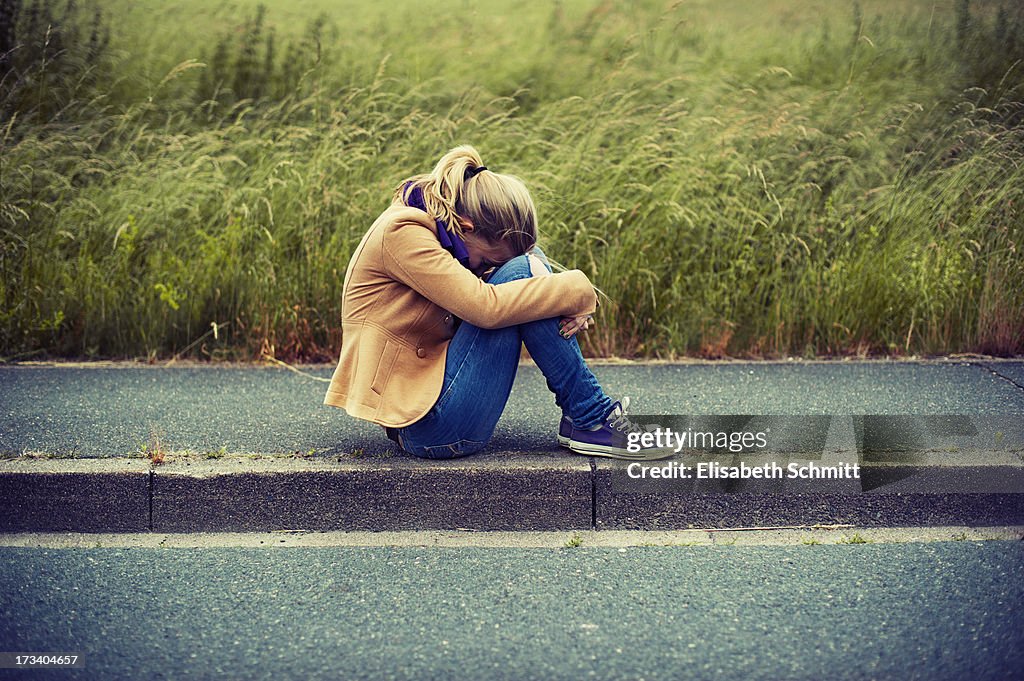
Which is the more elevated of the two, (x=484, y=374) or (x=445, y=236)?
(x=445, y=236)

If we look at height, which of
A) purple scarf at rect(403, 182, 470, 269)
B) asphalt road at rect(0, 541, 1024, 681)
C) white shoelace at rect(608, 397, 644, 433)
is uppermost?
purple scarf at rect(403, 182, 470, 269)

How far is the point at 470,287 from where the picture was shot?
3.38 m

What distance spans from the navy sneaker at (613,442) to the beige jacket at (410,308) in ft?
1.39

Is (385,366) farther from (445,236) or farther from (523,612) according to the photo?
(523,612)

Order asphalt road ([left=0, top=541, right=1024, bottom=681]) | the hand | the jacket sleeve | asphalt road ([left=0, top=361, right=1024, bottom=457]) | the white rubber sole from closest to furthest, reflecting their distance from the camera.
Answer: asphalt road ([left=0, top=541, right=1024, bottom=681]) < the jacket sleeve < the hand < the white rubber sole < asphalt road ([left=0, top=361, right=1024, bottom=457])

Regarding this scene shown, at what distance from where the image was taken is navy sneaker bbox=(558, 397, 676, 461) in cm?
A: 363

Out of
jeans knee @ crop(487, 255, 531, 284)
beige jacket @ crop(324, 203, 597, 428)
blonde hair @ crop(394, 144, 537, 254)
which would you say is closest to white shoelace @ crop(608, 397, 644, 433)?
beige jacket @ crop(324, 203, 597, 428)

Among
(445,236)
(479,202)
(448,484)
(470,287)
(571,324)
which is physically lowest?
(448,484)

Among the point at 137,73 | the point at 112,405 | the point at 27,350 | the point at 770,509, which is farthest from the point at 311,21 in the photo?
the point at 770,509

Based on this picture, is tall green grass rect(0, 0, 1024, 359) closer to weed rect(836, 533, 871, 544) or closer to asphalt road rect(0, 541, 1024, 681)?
weed rect(836, 533, 871, 544)

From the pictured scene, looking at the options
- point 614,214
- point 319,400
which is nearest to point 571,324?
point 319,400

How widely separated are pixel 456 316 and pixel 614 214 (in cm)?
275

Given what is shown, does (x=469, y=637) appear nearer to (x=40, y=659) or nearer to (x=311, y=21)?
(x=40, y=659)

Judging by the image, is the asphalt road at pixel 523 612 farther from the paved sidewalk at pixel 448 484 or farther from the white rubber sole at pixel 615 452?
the white rubber sole at pixel 615 452
